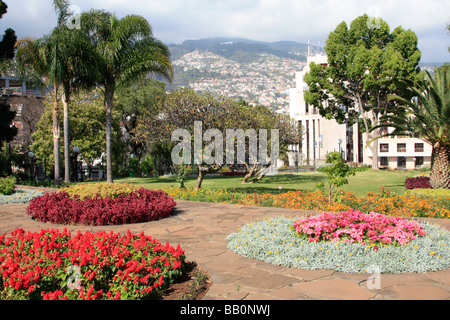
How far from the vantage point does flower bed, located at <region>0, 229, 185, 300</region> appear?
3770mm

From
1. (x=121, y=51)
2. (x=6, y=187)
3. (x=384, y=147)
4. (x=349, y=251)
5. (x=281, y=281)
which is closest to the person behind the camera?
(x=281, y=281)

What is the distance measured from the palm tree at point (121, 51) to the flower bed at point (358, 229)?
1345cm

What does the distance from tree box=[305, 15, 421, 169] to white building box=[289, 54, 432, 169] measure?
628 inches

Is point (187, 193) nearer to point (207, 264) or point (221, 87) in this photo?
point (207, 264)

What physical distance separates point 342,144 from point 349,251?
54.9 meters

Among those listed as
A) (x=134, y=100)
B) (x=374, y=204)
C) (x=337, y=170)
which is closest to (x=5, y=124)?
(x=134, y=100)

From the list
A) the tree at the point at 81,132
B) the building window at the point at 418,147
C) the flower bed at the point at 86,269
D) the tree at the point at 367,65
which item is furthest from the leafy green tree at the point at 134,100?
the building window at the point at 418,147

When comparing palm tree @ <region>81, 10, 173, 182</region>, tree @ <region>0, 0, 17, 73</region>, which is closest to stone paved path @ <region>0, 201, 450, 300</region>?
palm tree @ <region>81, 10, 173, 182</region>

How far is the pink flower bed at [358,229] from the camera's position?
5.72 m

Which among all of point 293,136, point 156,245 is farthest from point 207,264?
point 293,136

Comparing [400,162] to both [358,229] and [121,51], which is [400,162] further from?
[358,229]

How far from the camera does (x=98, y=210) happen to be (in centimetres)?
864

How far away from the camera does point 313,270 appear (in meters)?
5.11

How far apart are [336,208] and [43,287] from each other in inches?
300
